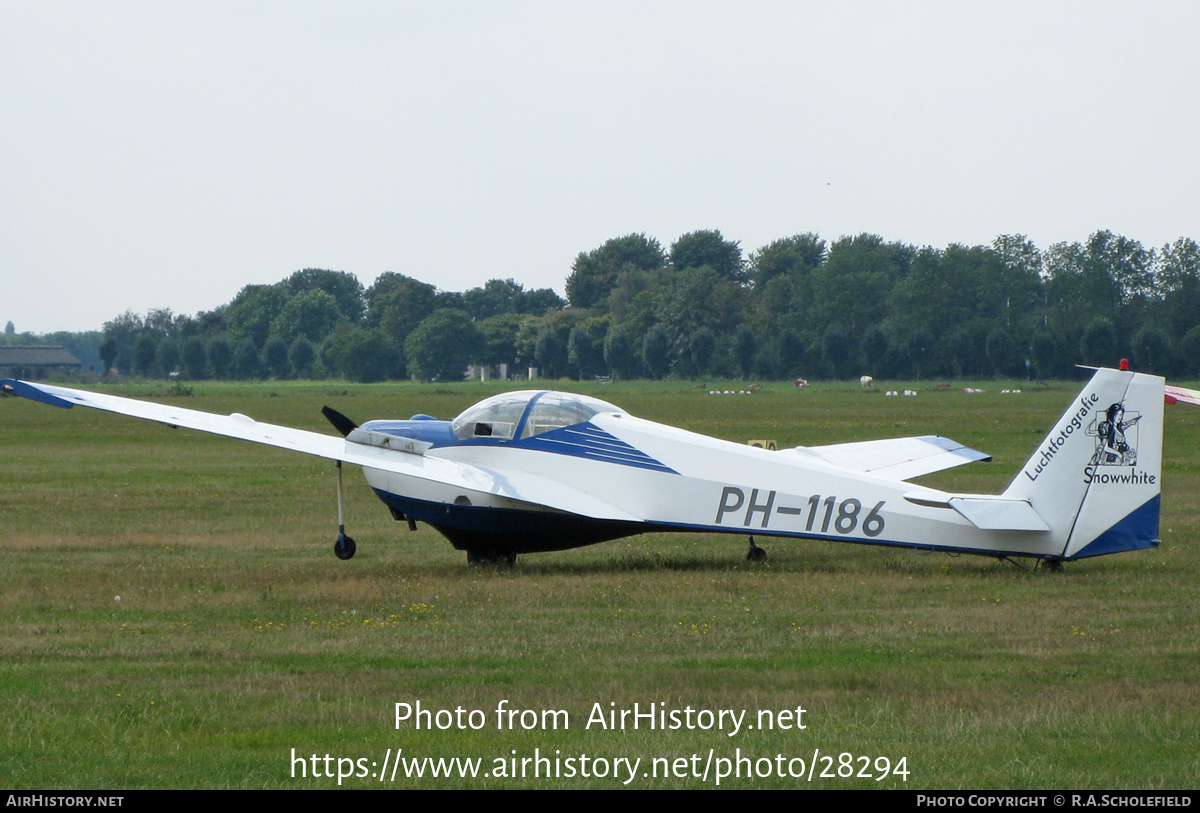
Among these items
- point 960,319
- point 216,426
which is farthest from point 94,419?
point 960,319

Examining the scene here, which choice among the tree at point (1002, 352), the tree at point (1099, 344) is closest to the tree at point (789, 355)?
the tree at point (1002, 352)

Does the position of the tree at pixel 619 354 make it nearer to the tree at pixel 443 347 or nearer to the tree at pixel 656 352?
the tree at pixel 656 352

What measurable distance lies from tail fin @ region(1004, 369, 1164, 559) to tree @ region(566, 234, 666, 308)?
445ft

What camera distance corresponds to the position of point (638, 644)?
939 centimetres

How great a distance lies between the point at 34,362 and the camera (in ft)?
443

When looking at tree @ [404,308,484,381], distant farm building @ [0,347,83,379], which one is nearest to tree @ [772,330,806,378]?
tree @ [404,308,484,381]

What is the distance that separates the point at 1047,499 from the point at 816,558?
303 centimetres

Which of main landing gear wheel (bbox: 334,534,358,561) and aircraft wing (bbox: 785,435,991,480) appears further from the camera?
aircraft wing (bbox: 785,435,991,480)

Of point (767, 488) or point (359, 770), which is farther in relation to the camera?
A: point (767, 488)

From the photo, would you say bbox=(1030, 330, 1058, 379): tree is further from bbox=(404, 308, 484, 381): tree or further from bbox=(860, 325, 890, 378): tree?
bbox=(404, 308, 484, 381): tree

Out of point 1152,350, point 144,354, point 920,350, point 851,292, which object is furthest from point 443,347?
point 1152,350

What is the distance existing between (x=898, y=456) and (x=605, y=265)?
442 ft

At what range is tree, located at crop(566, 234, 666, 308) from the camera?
148250 mm
